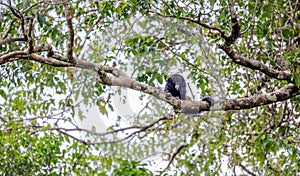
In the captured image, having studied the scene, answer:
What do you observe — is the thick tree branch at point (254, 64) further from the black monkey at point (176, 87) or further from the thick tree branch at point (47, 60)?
the thick tree branch at point (47, 60)

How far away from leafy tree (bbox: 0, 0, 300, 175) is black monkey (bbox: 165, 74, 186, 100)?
0.04 metres

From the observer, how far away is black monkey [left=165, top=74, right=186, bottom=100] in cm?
252

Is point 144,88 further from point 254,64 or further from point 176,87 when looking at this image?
point 254,64

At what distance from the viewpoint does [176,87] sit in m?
2.53

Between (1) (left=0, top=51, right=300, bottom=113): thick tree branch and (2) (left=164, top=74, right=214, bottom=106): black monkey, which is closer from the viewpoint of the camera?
(1) (left=0, top=51, right=300, bottom=113): thick tree branch

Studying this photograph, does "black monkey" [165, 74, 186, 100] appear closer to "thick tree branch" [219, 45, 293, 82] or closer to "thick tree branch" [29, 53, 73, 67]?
"thick tree branch" [219, 45, 293, 82]

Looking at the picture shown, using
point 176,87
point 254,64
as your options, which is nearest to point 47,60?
point 176,87

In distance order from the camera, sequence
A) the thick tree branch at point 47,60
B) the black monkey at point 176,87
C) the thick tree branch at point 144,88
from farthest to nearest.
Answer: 1. the black monkey at point 176,87
2. the thick tree branch at point 47,60
3. the thick tree branch at point 144,88

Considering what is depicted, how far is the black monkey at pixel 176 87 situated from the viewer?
252cm

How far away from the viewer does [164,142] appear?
3650 mm

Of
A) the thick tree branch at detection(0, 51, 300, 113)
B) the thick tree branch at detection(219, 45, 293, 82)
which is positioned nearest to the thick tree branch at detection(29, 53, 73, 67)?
the thick tree branch at detection(0, 51, 300, 113)

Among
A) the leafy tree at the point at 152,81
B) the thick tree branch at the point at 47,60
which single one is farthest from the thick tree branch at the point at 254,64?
the thick tree branch at the point at 47,60

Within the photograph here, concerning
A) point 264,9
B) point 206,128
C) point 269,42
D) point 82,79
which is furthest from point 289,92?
point 206,128

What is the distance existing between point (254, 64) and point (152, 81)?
423 millimetres
